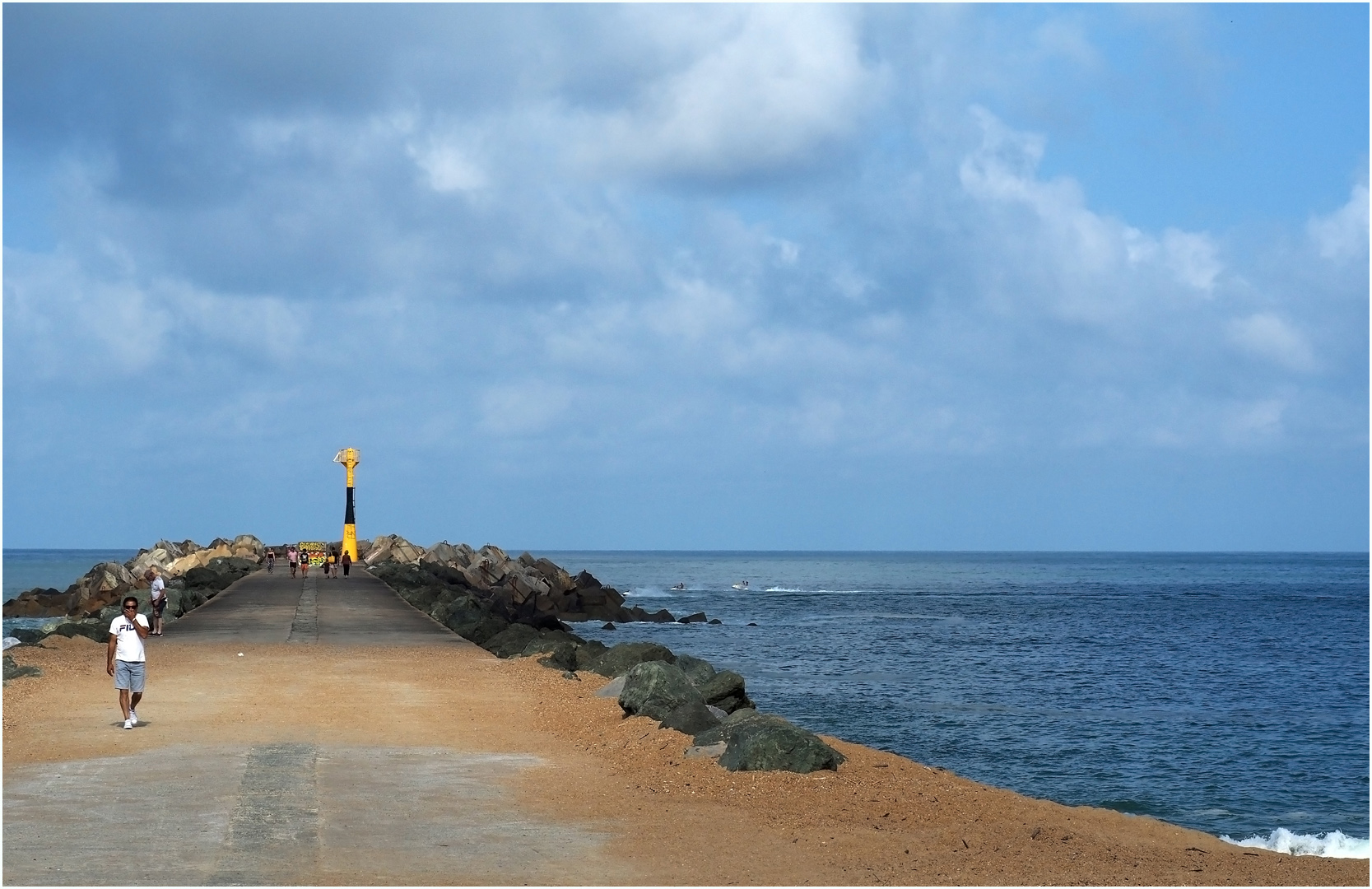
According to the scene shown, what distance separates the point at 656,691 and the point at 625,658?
5.50 m

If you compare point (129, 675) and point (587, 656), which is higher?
point (129, 675)

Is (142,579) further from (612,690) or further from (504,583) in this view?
(612,690)

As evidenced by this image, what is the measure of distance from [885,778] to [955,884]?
347 centimetres

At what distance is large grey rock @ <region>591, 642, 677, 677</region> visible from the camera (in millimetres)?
18702

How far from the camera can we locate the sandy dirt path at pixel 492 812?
813 centimetres

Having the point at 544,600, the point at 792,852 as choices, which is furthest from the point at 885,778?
the point at 544,600

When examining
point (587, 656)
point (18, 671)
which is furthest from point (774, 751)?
point (18, 671)

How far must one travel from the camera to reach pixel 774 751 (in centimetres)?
1116

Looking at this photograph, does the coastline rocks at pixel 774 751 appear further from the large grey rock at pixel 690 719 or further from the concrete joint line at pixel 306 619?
Result: the concrete joint line at pixel 306 619

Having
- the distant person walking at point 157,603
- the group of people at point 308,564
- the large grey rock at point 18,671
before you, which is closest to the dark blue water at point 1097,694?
the group of people at point 308,564

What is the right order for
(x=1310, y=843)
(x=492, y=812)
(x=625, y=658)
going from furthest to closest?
1. (x=625, y=658)
2. (x=1310, y=843)
3. (x=492, y=812)

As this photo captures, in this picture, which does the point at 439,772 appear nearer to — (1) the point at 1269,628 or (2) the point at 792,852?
(2) the point at 792,852

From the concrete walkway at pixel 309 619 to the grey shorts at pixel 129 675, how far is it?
963cm

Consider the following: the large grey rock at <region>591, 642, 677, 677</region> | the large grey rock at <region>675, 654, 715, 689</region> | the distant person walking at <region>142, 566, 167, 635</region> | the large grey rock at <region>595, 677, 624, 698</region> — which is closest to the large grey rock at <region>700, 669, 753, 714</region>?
the large grey rock at <region>675, 654, 715, 689</region>
